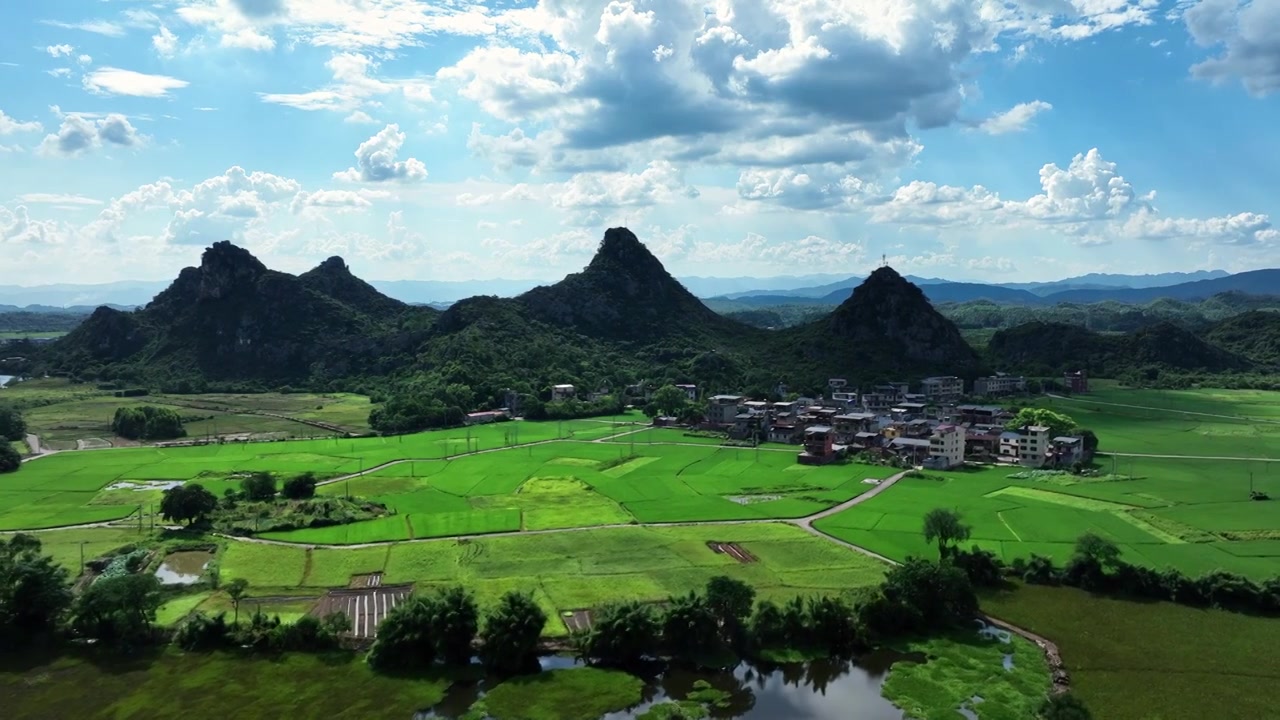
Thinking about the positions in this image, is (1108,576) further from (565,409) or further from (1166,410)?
(565,409)

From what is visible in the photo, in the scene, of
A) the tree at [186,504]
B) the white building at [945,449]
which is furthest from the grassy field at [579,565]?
the white building at [945,449]

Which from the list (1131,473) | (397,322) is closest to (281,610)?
(1131,473)

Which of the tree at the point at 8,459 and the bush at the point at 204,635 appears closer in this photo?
the bush at the point at 204,635

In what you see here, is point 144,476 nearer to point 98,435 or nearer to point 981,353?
point 98,435

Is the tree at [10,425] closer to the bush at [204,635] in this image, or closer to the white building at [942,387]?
the bush at [204,635]

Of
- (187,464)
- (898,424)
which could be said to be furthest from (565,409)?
(187,464)

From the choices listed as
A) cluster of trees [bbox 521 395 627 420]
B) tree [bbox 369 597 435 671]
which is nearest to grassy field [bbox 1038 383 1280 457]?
cluster of trees [bbox 521 395 627 420]
